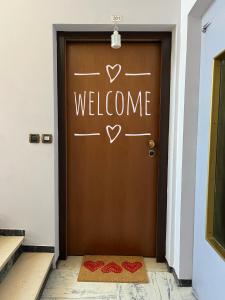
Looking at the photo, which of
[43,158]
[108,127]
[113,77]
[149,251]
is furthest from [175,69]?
[149,251]

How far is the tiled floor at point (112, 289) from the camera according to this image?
1.96 meters

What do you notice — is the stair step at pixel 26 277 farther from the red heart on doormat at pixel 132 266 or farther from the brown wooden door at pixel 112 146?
the red heart on doormat at pixel 132 266

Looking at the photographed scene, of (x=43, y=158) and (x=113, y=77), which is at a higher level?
(x=113, y=77)

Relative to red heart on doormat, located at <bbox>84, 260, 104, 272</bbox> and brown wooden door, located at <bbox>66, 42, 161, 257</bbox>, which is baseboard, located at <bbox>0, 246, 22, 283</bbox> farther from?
red heart on doormat, located at <bbox>84, 260, 104, 272</bbox>

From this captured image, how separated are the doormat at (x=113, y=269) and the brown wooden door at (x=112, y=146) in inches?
3.2

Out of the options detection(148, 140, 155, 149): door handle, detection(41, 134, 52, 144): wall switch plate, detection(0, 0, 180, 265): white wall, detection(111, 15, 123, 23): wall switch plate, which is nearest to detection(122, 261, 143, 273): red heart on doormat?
detection(0, 0, 180, 265): white wall

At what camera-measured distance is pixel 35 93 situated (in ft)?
7.25

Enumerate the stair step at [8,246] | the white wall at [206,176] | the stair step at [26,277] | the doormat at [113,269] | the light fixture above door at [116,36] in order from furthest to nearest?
the doormat at [113,269] < the light fixture above door at [116,36] < the stair step at [8,246] < the stair step at [26,277] < the white wall at [206,176]

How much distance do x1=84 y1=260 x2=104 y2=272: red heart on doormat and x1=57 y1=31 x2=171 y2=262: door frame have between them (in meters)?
0.23

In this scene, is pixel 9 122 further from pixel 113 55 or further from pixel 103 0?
pixel 103 0

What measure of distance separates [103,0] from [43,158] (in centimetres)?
137

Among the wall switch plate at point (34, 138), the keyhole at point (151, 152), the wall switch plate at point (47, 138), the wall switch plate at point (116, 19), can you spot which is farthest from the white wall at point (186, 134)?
the wall switch plate at point (34, 138)

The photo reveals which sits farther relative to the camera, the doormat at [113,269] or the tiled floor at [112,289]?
the doormat at [113,269]

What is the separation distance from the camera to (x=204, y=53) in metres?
1.83
